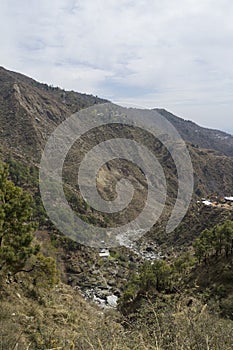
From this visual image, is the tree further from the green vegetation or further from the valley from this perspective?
the green vegetation

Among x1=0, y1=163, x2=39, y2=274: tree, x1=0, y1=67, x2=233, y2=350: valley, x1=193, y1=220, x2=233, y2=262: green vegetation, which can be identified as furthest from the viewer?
x1=193, y1=220, x2=233, y2=262: green vegetation

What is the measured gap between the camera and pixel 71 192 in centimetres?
3969

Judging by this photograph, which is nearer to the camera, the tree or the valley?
the valley

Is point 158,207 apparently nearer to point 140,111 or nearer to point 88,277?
point 88,277

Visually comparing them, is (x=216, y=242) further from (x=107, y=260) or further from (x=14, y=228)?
(x=107, y=260)

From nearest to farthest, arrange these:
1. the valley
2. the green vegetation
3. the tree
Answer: the valley, the tree, the green vegetation

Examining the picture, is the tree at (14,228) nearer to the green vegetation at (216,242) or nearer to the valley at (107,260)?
the valley at (107,260)

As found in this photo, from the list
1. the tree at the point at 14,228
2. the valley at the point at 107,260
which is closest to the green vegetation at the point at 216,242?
the valley at the point at 107,260

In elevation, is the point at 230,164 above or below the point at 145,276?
above

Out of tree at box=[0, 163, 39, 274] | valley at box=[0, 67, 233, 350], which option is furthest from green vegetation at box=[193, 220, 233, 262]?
tree at box=[0, 163, 39, 274]

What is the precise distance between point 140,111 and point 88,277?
2872 inches

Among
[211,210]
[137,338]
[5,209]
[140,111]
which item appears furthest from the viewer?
[140,111]

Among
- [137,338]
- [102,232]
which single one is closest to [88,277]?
[102,232]

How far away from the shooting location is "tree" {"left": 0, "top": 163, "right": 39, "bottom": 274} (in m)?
9.48
